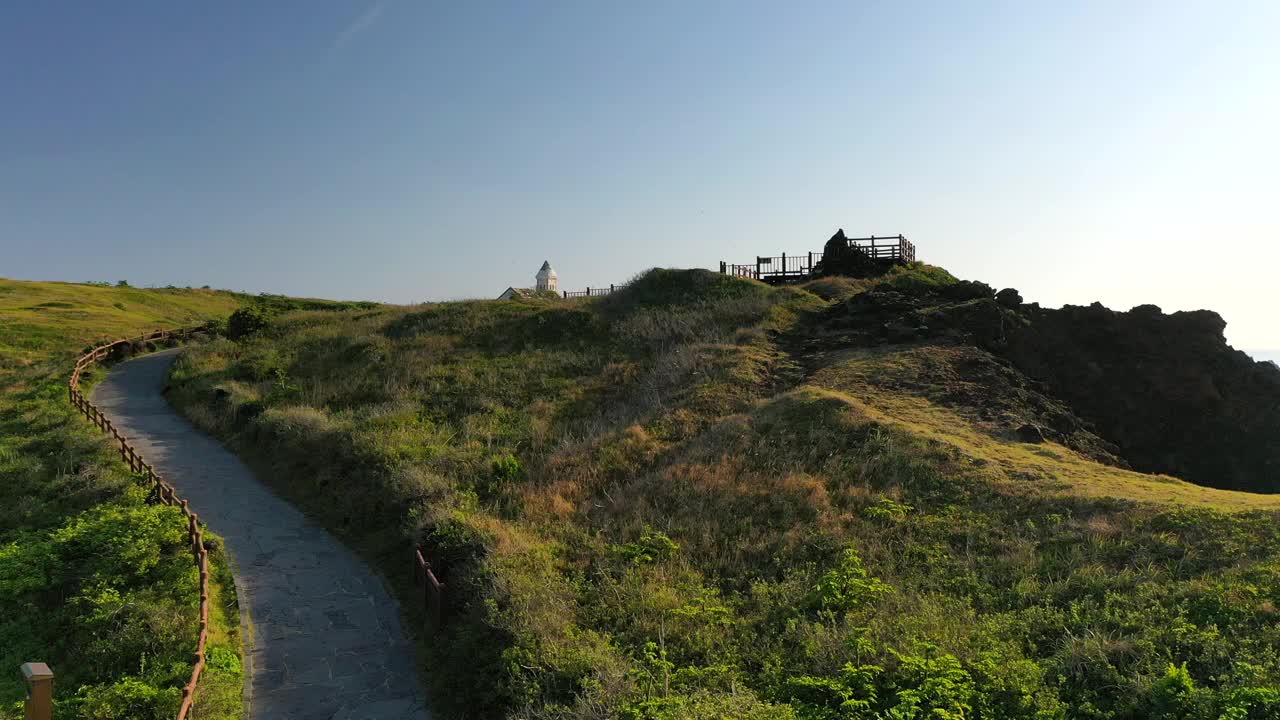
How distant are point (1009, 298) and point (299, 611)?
25049 millimetres

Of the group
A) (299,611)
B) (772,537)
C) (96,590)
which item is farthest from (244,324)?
(772,537)

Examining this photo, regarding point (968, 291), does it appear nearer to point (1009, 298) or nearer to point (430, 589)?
point (1009, 298)

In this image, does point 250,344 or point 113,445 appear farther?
point 250,344

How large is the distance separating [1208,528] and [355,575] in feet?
42.4

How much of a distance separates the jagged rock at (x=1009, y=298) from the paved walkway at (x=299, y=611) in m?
23.4

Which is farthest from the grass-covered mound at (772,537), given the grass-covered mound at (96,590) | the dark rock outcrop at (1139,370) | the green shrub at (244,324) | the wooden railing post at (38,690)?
the green shrub at (244,324)

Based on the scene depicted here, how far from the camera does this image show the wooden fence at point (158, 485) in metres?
8.83

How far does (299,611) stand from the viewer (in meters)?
11.1

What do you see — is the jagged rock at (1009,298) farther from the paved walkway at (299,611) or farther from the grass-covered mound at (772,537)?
the paved walkway at (299,611)

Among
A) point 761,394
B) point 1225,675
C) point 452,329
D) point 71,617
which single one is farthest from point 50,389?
point 1225,675

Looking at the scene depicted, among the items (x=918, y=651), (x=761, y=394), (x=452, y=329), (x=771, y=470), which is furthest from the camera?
(x=452, y=329)

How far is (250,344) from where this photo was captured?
3123 cm

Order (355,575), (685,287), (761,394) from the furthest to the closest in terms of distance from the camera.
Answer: (685,287) → (761,394) → (355,575)

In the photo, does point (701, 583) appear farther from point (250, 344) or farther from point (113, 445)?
point (250, 344)
